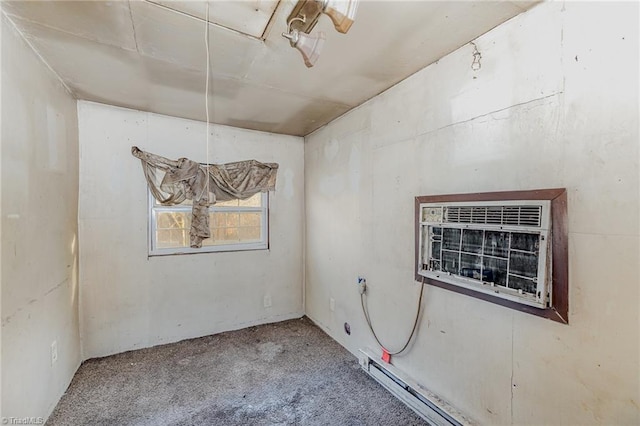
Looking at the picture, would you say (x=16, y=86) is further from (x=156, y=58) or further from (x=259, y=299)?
(x=259, y=299)

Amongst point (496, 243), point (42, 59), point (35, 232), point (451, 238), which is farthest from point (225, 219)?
point (496, 243)

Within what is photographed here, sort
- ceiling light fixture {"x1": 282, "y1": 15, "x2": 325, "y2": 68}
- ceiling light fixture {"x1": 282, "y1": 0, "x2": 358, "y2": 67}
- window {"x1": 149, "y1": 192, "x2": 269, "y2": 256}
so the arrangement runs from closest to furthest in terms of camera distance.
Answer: ceiling light fixture {"x1": 282, "y1": 0, "x2": 358, "y2": 67}
ceiling light fixture {"x1": 282, "y1": 15, "x2": 325, "y2": 68}
window {"x1": 149, "y1": 192, "x2": 269, "y2": 256}

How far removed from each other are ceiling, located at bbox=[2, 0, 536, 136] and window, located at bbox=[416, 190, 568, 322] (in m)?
0.91

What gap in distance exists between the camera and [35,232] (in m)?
1.70

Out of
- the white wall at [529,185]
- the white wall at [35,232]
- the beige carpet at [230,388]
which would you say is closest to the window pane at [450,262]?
the white wall at [529,185]

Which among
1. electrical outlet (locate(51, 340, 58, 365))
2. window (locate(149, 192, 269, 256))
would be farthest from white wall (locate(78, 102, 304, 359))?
electrical outlet (locate(51, 340, 58, 365))

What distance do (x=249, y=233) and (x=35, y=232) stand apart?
185 cm

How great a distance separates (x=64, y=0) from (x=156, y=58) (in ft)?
1.64

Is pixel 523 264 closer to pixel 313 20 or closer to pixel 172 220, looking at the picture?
pixel 313 20

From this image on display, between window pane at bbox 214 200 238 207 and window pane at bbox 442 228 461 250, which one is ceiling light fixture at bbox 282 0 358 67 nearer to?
window pane at bbox 442 228 461 250

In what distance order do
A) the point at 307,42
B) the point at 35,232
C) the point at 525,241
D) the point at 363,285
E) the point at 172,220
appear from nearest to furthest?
the point at 307,42 → the point at 525,241 → the point at 35,232 → the point at 363,285 → the point at 172,220

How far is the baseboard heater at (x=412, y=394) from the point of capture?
5.43ft

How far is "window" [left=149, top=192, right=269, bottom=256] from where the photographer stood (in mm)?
2848

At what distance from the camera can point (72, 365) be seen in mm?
2252
